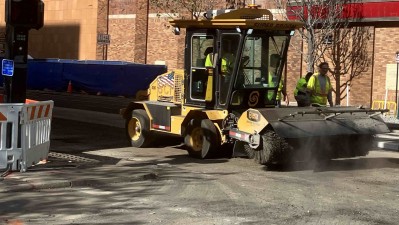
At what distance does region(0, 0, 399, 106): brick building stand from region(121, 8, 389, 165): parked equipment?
15.3 m

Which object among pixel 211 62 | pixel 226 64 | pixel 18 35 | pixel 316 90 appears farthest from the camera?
pixel 316 90

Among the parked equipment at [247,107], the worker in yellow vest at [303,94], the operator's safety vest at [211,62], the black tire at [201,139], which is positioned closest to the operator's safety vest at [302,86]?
the worker in yellow vest at [303,94]

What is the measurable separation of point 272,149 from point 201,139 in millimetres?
2239

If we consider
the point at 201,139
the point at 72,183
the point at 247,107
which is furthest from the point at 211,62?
the point at 72,183

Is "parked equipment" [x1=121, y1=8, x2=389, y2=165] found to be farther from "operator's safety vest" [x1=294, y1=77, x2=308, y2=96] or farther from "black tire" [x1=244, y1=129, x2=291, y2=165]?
"operator's safety vest" [x1=294, y1=77, x2=308, y2=96]

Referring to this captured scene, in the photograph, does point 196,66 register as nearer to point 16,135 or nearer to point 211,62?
point 211,62

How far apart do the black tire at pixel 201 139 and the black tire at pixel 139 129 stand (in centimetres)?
153

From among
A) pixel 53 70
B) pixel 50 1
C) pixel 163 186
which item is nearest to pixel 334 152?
pixel 163 186

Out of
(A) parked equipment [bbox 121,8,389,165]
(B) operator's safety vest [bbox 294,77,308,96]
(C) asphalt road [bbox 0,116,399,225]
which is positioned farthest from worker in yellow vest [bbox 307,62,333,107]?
(C) asphalt road [bbox 0,116,399,225]

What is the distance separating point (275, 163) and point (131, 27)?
31.5 meters

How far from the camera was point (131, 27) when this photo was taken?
41406 mm

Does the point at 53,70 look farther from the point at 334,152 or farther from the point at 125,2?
the point at 334,152

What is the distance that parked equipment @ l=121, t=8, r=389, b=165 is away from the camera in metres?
11.1

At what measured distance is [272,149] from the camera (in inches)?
425
